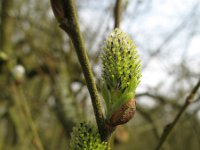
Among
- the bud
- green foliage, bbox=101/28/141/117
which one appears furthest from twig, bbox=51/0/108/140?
green foliage, bbox=101/28/141/117

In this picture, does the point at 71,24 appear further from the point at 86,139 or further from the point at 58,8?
the point at 86,139

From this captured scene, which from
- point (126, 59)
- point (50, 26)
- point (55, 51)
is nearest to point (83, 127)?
point (126, 59)

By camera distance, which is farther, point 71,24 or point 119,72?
point 119,72

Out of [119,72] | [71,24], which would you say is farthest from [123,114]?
[71,24]

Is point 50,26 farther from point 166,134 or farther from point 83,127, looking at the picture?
point 83,127

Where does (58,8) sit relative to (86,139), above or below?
above

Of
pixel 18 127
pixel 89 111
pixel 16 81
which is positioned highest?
pixel 18 127

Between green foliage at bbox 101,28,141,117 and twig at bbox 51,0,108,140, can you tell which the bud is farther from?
green foliage at bbox 101,28,141,117

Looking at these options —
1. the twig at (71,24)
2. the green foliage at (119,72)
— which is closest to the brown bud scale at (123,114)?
the green foliage at (119,72)
